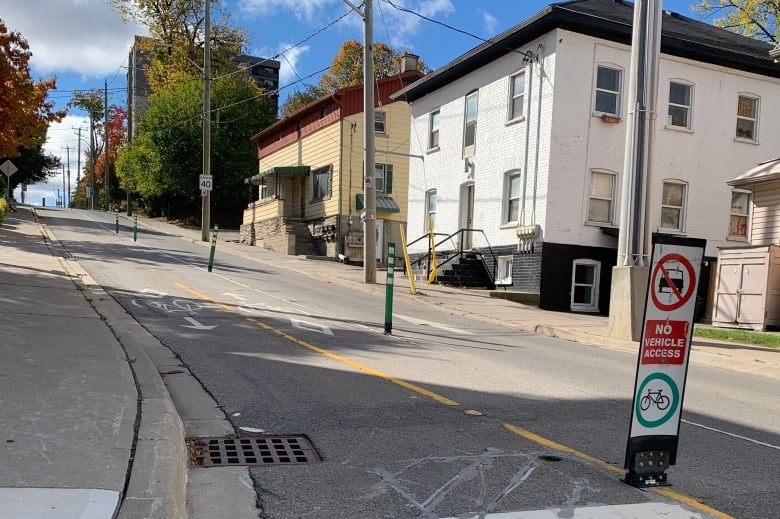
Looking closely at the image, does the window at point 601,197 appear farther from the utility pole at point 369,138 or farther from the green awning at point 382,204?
the green awning at point 382,204

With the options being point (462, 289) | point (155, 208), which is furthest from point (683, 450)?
point (155, 208)

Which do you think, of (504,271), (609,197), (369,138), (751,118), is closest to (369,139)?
(369,138)

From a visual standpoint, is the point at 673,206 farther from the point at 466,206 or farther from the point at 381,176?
the point at 381,176

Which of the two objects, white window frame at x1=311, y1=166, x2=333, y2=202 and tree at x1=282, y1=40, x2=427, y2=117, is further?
tree at x1=282, y1=40, x2=427, y2=117

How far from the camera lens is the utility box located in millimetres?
14688

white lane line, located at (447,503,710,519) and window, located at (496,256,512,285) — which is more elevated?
window, located at (496,256,512,285)

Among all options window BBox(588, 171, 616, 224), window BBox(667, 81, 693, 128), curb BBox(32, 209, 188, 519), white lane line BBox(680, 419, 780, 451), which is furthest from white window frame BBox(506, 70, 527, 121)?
curb BBox(32, 209, 188, 519)

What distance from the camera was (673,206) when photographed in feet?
66.0

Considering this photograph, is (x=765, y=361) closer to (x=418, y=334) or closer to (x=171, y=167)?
(x=418, y=334)

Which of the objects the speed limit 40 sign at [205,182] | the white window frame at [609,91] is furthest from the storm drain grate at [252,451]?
the speed limit 40 sign at [205,182]

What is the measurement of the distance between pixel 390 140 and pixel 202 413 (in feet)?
86.9

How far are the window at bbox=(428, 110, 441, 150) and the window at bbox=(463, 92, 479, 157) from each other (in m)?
2.19

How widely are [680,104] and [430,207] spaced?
922 cm

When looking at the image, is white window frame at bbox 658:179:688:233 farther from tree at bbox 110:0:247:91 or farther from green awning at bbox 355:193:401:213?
tree at bbox 110:0:247:91
